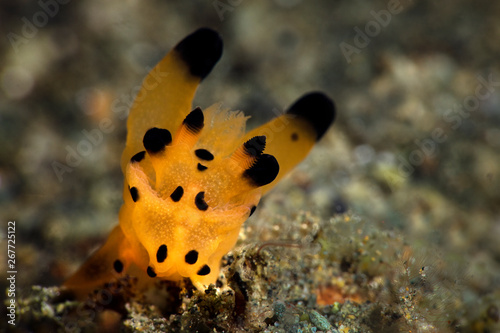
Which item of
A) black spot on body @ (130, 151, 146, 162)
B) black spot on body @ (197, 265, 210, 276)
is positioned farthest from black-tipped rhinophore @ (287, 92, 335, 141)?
black spot on body @ (197, 265, 210, 276)

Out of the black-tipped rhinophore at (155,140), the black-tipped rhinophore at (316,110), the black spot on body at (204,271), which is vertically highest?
the black-tipped rhinophore at (155,140)

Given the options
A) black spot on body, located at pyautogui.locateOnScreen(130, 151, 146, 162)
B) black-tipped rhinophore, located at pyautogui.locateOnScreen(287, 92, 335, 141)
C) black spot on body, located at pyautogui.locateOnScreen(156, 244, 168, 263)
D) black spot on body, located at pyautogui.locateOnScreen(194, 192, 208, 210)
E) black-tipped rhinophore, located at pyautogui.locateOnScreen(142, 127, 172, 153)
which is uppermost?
black spot on body, located at pyautogui.locateOnScreen(130, 151, 146, 162)

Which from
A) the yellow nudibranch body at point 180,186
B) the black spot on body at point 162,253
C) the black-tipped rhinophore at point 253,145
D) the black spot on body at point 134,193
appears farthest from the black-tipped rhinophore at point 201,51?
the black spot on body at point 162,253

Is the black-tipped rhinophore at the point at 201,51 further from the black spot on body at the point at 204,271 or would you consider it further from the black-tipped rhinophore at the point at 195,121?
the black spot on body at the point at 204,271

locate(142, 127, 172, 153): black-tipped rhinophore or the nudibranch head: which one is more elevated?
locate(142, 127, 172, 153): black-tipped rhinophore

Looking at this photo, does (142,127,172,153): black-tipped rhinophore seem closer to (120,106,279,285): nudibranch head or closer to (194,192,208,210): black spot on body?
(120,106,279,285): nudibranch head

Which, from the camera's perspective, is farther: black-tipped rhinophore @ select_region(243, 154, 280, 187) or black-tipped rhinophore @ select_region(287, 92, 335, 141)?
black-tipped rhinophore @ select_region(287, 92, 335, 141)

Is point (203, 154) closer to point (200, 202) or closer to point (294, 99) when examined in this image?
point (200, 202)
